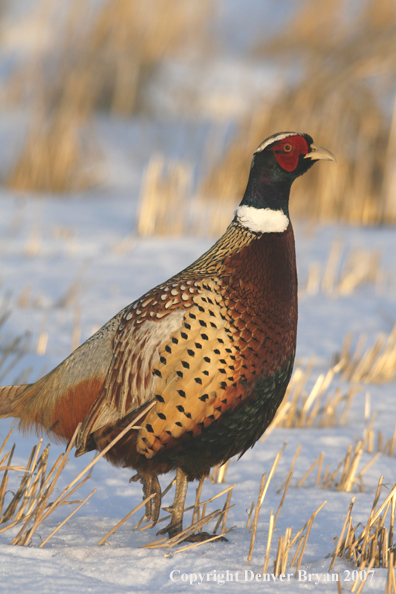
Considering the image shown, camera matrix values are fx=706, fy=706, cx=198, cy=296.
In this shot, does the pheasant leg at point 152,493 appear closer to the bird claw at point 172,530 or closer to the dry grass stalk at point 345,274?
the bird claw at point 172,530

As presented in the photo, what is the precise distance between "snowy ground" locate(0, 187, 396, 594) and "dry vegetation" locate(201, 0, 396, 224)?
508mm

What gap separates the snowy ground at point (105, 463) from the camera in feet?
6.23

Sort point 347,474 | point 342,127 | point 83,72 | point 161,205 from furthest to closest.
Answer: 1. point 83,72
2. point 342,127
3. point 161,205
4. point 347,474

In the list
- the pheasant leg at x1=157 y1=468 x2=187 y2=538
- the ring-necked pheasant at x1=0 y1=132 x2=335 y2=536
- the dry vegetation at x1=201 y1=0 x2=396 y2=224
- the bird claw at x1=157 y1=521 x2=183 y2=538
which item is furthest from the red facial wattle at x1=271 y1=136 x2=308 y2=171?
the dry vegetation at x1=201 y1=0 x2=396 y2=224

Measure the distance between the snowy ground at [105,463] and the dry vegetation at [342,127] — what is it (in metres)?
0.51

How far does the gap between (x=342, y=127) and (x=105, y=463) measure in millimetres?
6170

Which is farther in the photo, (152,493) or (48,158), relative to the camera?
(48,158)

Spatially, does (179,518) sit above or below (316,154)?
below

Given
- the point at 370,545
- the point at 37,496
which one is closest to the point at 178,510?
the point at 37,496

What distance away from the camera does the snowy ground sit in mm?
1899

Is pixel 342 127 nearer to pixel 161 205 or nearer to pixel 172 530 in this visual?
pixel 161 205

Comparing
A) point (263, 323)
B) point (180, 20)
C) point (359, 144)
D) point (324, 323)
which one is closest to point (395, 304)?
point (324, 323)

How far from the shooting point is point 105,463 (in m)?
3.01

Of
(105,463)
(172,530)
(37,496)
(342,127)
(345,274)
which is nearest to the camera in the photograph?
(37,496)
